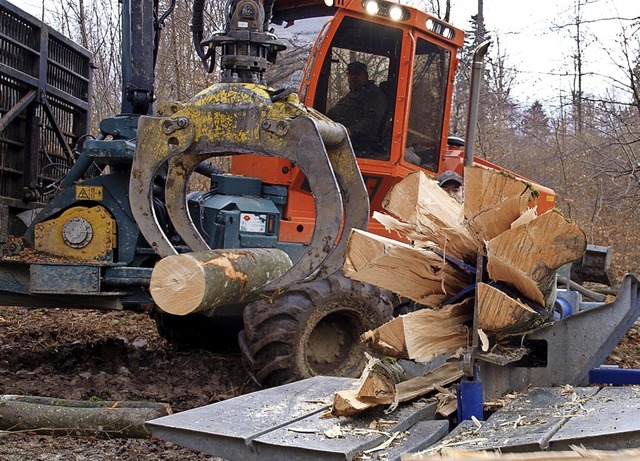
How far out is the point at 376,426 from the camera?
3.33 m

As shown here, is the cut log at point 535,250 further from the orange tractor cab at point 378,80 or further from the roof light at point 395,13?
the roof light at point 395,13

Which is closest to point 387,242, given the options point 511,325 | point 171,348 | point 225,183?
point 511,325

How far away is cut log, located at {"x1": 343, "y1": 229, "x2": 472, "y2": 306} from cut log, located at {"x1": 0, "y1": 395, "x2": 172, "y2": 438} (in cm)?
185

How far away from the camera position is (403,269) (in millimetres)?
3781

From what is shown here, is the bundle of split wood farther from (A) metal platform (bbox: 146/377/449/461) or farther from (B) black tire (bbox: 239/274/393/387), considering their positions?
(B) black tire (bbox: 239/274/393/387)

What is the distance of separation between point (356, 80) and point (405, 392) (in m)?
3.86

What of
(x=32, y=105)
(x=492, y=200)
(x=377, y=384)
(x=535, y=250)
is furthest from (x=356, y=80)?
(x=377, y=384)

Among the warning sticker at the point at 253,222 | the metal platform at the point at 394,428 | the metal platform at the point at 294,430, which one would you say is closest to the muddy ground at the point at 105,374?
the warning sticker at the point at 253,222

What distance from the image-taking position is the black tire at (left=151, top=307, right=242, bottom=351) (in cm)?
748

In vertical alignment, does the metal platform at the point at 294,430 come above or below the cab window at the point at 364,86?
below

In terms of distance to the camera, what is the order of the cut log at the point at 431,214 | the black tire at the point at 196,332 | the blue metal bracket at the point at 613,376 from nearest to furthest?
the cut log at the point at 431,214
the blue metal bracket at the point at 613,376
the black tire at the point at 196,332

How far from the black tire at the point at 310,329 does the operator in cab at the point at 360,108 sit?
1.33m

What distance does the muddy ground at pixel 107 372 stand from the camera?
5.04 meters

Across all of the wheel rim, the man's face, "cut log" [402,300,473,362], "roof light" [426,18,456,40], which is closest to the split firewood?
"cut log" [402,300,473,362]
